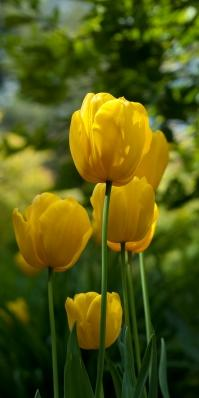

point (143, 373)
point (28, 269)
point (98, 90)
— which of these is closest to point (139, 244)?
point (143, 373)

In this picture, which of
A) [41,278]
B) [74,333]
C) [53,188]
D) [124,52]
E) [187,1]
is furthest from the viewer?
[41,278]

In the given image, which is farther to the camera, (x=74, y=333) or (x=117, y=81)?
(x=117, y=81)

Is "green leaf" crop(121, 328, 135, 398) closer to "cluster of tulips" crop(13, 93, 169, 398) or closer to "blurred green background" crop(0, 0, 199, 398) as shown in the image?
"cluster of tulips" crop(13, 93, 169, 398)

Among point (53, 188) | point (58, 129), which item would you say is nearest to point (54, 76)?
point (58, 129)

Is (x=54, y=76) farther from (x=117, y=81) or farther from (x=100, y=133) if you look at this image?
(x=100, y=133)

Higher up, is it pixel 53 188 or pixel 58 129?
pixel 58 129

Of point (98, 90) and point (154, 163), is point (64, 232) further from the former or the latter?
point (98, 90)

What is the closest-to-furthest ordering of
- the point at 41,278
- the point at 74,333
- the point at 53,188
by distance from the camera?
the point at 74,333 < the point at 53,188 < the point at 41,278
